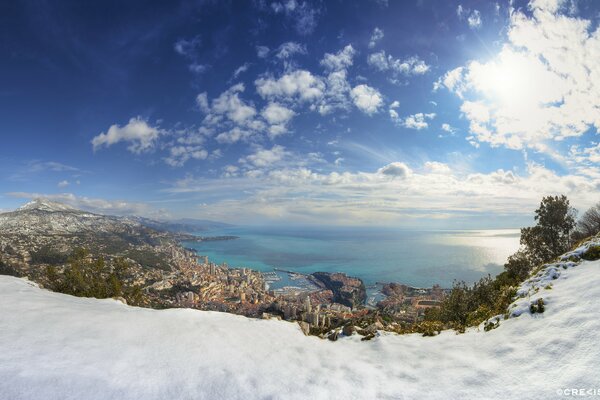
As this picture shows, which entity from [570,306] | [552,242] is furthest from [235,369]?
[552,242]

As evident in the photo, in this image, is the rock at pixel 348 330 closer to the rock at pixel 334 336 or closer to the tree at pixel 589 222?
the rock at pixel 334 336

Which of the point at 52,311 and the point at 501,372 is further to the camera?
the point at 52,311

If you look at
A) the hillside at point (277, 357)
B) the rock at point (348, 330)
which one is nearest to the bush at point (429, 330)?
the hillside at point (277, 357)

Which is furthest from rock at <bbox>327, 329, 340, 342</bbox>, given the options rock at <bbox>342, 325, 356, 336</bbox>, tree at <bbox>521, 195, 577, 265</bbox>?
tree at <bbox>521, 195, 577, 265</bbox>

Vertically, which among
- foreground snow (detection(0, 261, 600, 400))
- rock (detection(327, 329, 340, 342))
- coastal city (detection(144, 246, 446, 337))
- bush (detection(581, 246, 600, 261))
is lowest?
coastal city (detection(144, 246, 446, 337))

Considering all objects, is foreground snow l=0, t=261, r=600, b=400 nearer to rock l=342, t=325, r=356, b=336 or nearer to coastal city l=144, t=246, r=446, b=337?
rock l=342, t=325, r=356, b=336

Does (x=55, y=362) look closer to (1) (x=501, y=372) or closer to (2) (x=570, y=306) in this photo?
(1) (x=501, y=372)
